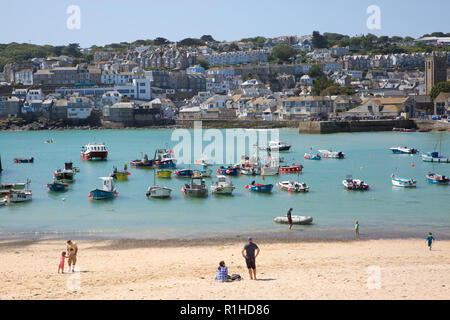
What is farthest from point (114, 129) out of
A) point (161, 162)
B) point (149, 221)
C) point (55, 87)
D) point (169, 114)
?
point (149, 221)

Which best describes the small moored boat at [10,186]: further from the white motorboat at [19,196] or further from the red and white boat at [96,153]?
the red and white boat at [96,153]

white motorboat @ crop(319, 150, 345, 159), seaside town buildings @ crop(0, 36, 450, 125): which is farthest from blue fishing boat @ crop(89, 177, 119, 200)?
seaside town buildings @ crop(0, 36, 450, 125)

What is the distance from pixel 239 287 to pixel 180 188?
874 inches

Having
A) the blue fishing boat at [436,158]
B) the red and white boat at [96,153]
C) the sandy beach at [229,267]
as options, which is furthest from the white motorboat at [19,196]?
the blue fishing boat at [436,158]

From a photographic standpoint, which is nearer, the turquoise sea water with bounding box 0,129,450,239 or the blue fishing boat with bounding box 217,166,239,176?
the turquoise sea water with bounding box 0,129,450,239

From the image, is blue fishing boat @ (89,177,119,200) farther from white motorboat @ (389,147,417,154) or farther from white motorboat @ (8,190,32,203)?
white motorboat @ (389,147,417,154)

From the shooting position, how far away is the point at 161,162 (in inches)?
1823

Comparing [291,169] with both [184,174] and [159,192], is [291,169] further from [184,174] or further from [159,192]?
[159,192]

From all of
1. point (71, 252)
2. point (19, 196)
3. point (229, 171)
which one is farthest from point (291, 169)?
point (71, 252)

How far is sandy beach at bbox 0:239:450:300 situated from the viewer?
13125 mm

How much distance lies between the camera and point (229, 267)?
16.4m

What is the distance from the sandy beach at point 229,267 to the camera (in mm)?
13125
